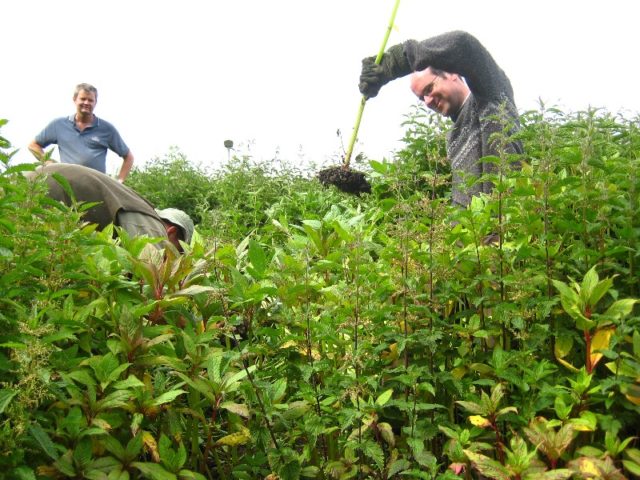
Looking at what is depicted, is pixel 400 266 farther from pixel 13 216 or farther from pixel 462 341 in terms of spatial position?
pixel 13 216

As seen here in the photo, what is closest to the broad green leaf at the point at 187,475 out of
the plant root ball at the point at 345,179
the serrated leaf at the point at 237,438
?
the serrated leaf at the point at 237,438

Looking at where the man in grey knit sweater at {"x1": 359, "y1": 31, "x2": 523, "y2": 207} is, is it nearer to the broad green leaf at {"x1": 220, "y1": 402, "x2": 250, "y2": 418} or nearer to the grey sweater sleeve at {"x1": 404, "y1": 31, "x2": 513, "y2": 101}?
the grey sweater sleeve at {"x1": 404, "y1": 31, "x2": 513, "y2": 101}

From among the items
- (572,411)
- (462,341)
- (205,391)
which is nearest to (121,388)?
(205,391)

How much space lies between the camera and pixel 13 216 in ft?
6.31

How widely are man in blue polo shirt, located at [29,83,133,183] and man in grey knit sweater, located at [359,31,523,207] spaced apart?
4011 mm

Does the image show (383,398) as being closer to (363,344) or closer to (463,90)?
(363,344)

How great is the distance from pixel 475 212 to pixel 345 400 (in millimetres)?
728

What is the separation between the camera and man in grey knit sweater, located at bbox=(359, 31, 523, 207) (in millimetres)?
4461

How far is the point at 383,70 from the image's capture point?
5.49 m

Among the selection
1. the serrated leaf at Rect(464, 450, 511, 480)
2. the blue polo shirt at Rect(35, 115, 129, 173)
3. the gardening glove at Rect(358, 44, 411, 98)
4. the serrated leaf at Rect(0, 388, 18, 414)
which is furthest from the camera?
the blue polo shirt at Rect(35, 115, 129, 173)

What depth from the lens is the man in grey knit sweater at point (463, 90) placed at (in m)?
4.46

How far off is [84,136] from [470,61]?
4.83 meters

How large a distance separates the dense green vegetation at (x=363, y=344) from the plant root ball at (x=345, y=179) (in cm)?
293

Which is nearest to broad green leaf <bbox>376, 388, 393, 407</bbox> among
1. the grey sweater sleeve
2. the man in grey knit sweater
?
the man in grey knit sweater
